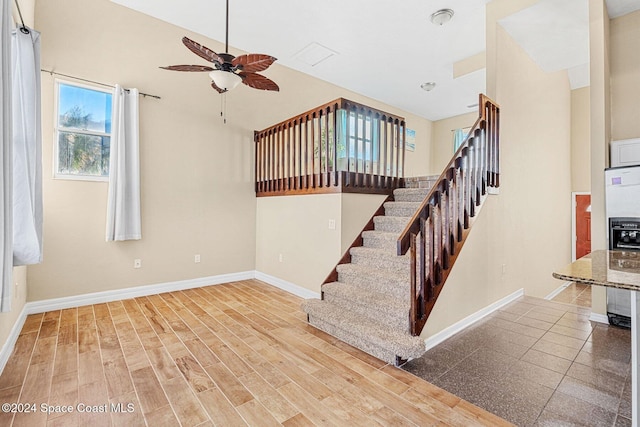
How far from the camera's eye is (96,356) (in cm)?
242

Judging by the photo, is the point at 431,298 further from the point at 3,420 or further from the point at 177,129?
the point at 177,129

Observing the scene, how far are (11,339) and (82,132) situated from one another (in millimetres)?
2386

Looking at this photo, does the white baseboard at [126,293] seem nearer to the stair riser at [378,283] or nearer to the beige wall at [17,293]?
the beige wall at [17,293]

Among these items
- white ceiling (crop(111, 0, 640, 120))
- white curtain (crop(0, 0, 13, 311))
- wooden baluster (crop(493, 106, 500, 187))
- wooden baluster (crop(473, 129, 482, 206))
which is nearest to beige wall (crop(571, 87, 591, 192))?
white ceiling (crop(111, 0, 640, 120))

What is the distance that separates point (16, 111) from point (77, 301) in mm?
2408

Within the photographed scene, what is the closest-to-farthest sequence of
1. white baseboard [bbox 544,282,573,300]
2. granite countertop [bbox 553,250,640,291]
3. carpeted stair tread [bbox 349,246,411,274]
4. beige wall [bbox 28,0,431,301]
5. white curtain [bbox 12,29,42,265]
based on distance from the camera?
granite countertop [bbox 553,250,640,291], white curtain [bbox 12,29,42,265], carpeted stair tread [bbox 349,246,411,274], beige wall [bbox 28,0,431,301], white baseboard [bbox 544,282,573,300]

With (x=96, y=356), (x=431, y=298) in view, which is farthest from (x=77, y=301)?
(x=431, y=298)

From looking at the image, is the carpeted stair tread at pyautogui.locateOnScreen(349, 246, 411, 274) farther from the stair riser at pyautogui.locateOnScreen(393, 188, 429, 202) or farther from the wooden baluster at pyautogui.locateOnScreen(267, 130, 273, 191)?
the wooden baluster at pyautogui.locateOnScreen(267, 130, 273, 191)

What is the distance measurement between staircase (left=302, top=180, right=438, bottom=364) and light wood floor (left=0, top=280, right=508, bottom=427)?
12 centimetres

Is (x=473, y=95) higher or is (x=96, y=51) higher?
(x=473, y=95)

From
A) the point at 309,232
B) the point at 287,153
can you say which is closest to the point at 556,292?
the point at 309,232

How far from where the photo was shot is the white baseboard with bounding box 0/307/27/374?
7.40ft

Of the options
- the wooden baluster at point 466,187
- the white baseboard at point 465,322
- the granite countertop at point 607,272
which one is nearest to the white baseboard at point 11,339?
the white baseboard at point 465,322

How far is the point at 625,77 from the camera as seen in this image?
11.4 feet
